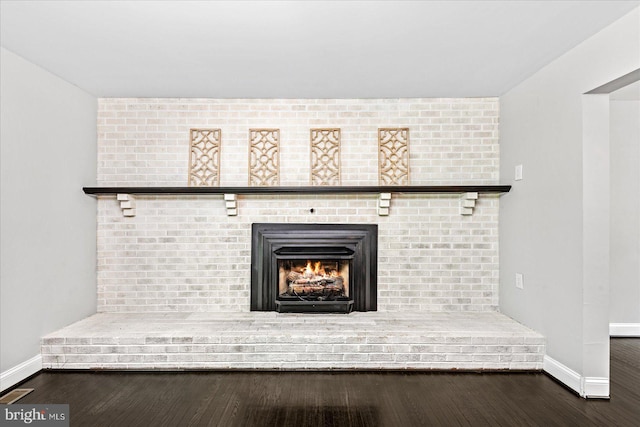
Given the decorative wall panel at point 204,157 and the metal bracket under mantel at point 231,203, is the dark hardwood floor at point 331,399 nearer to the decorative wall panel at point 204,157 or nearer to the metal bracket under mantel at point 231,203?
the metal bracket under mantel at point 231,203

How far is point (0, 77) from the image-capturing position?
2.42 m

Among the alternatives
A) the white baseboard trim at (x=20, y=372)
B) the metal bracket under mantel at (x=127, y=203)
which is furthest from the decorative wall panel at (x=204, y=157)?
the white baseboard trim at (x=20, y=372)

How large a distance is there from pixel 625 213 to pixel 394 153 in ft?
8.07

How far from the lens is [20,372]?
99.7 inches

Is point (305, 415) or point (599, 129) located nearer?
point (305, 415)

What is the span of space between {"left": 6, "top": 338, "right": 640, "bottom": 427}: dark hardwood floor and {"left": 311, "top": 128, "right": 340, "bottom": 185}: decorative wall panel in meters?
1.82

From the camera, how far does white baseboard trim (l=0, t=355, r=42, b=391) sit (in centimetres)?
241

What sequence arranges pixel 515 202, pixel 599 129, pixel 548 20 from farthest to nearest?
1. pixel 515 202
2. pixel 599 129
3. pixel 548 20

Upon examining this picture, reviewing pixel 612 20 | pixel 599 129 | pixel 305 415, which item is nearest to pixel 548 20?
pixel 612 20

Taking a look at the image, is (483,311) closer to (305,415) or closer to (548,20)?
(305,415)

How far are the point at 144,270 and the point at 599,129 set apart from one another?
159 inches

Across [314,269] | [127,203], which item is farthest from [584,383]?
[127,203]

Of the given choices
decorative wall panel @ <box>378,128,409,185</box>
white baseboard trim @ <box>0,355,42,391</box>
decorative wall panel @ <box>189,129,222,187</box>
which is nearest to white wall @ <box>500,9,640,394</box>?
decorative wall panel @ <box>378,128,409,185</box>

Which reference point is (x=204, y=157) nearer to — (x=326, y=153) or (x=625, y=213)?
(x=326, y=153)
